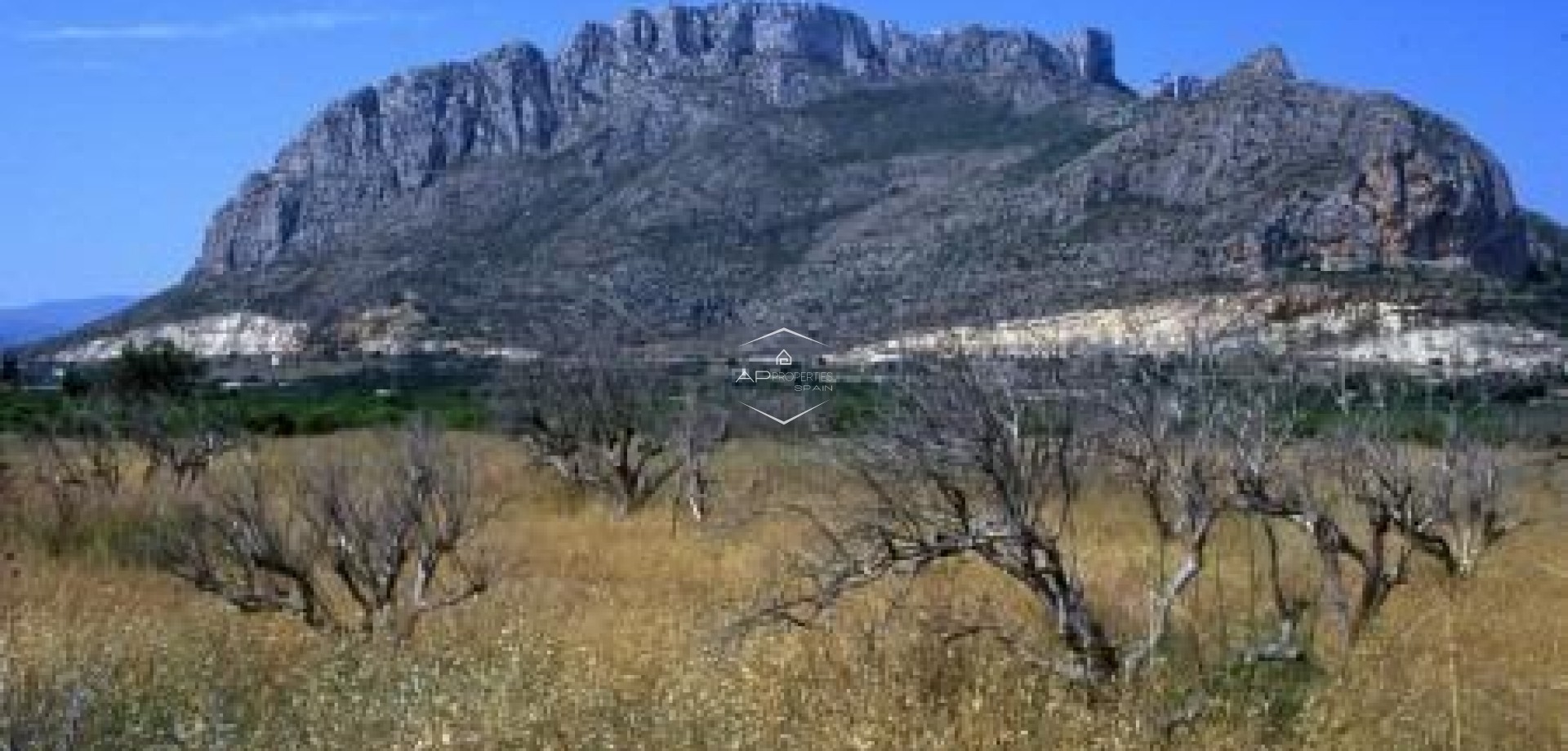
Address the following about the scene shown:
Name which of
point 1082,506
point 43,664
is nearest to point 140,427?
point 1082,506

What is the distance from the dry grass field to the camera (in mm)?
7254

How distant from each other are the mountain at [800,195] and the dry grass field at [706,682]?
6.22 meters

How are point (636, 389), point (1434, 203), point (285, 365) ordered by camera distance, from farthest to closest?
point (285, 365) < point (1434, 203) < point (636, 389)

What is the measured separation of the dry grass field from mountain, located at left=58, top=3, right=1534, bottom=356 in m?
6.22

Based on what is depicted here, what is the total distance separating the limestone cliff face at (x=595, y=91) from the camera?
377 ft

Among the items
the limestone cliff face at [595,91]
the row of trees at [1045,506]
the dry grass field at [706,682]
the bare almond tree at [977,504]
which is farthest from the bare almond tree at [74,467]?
the limestone cliff face at [595,91]

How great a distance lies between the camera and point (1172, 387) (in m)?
10.7

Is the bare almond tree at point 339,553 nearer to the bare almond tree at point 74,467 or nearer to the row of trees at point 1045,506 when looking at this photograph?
the row of trees at point 1045,506

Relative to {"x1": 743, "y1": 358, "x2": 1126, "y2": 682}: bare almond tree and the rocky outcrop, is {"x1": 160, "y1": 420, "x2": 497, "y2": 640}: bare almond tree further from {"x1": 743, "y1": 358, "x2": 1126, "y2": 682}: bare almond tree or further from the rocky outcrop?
the rocky outcrop

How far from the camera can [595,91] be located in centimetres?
13488

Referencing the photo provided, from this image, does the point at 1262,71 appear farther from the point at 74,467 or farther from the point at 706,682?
the point at 706,682

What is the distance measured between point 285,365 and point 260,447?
145 ft

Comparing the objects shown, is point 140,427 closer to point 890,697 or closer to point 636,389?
point 636,389

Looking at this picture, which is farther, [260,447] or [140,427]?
[260,447]
